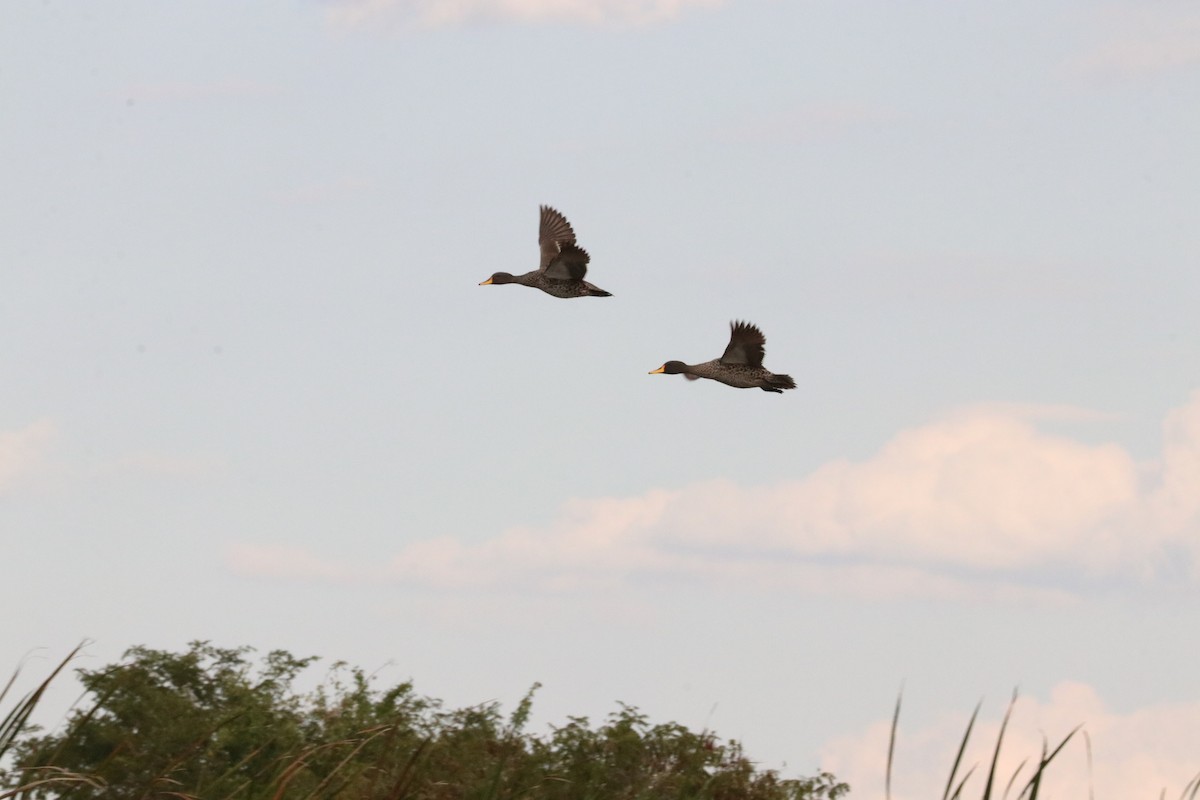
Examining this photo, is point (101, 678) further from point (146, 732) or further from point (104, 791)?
point (146, 732)

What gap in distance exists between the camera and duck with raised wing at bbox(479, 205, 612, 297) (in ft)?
68.9

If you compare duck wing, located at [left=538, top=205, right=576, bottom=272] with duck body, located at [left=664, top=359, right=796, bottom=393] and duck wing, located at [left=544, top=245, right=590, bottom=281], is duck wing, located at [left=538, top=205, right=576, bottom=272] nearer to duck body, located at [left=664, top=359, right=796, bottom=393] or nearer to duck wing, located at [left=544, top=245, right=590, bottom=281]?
duck wing, located at [left=544, top=245, right=590, bottom=281]

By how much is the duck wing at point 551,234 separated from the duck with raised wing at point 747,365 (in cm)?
381

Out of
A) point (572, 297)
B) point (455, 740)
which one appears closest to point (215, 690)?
point (455, 740)

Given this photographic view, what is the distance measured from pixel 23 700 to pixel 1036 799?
336 centimetres

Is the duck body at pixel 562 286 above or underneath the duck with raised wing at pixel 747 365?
above

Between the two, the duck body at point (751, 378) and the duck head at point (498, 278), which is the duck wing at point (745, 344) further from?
the duck head at point (498, 278)

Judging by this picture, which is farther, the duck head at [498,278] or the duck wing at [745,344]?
the duck head at [498,278]

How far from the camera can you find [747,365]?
1883 centimetres

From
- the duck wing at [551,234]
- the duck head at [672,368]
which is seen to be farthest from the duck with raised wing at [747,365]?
the duck wing at [551,234]

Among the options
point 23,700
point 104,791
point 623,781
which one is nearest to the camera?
point 104,791

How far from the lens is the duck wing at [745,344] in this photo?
1855 cm

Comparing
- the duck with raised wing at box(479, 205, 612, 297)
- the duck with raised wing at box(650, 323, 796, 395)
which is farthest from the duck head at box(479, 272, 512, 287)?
the duck with raised wing at box(650, 323, 796, 395)

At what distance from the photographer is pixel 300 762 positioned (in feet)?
18.0
